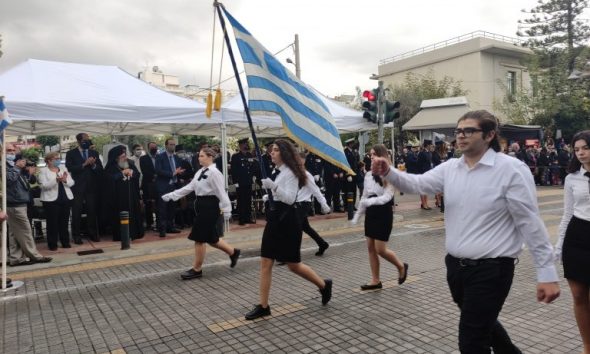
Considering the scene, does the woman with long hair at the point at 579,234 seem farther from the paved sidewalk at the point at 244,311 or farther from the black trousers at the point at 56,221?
the black trousers at the point at 56,221

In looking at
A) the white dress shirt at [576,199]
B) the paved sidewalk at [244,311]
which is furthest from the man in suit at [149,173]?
the white dress shirt at [576,199]

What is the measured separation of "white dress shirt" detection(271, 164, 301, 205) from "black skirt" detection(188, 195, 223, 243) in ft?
6.39

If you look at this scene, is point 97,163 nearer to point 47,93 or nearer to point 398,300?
point 47,93

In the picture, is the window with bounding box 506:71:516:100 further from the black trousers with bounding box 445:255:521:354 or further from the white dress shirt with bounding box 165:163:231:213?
the black trousers with bounding box 445:255:521:354

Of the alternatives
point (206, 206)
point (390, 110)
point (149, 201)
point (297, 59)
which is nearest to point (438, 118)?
point (297, 59)

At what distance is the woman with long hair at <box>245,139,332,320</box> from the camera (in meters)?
4.99

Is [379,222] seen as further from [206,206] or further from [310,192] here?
[206,206]

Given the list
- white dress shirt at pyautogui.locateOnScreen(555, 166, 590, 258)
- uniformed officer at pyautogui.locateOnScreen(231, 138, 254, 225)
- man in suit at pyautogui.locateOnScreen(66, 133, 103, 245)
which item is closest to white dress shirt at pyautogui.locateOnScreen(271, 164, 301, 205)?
white dress shirt at pyautogui.locateOnScreen(555, 166, 590, 258)

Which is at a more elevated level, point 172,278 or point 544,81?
point 544,81

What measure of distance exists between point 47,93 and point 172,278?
4.63 metres

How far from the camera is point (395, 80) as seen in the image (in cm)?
4669

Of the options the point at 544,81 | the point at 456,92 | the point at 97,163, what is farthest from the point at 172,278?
the point at 456,92

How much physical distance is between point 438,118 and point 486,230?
2937 cm

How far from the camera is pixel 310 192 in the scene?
6254 mm
